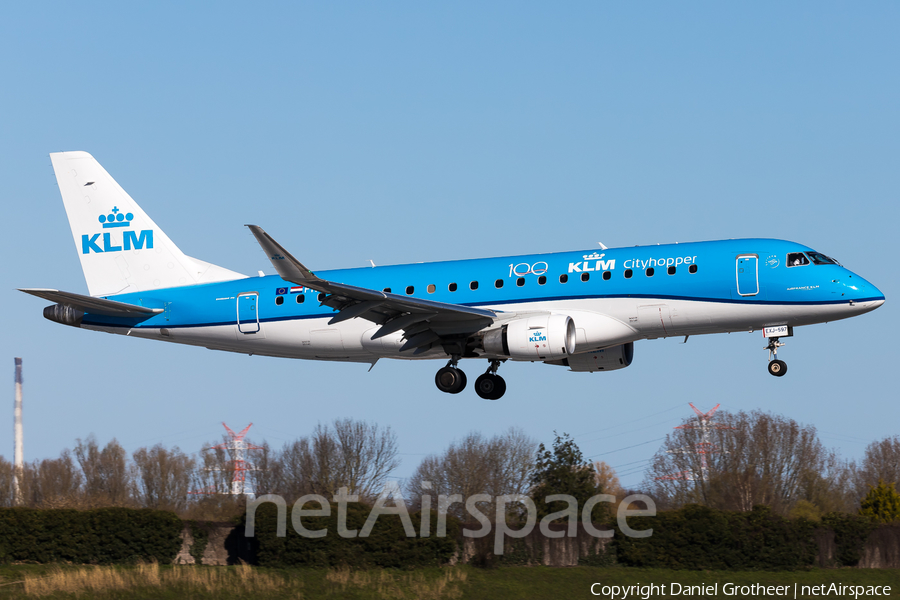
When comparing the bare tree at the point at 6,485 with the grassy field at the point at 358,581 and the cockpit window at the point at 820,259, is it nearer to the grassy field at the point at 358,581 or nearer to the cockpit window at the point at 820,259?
the grassy field at the point at 358,581

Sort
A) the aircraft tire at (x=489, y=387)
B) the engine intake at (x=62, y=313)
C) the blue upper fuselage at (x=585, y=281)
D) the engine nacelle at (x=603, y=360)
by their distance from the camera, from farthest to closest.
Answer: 1. the engine intake at (x=62, y=313)
2. the engine nacelle at (x=603, y=360)
3. the aircraft tire at (x=489, y=387)
4. the blue upper fuselage at (x=585, y=281)

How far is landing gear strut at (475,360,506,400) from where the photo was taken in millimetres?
38062

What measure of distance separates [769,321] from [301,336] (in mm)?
16142

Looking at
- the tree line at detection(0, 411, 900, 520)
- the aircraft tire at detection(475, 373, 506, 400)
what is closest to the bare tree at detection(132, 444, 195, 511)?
the tree line at detection(0, 411, 900, 520)

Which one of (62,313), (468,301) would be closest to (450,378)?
(468,301)

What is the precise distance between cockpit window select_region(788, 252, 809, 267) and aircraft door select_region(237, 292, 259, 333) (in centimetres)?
1866

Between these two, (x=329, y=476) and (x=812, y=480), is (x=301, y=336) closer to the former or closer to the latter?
(x=329, y=476)

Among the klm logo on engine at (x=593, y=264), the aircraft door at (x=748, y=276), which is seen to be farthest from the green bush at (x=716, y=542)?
the klm logo on engine at (x=593, y=264)

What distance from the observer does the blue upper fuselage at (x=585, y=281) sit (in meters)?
33.2

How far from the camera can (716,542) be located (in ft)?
134

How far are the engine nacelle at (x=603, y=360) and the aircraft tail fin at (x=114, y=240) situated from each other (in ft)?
43.1

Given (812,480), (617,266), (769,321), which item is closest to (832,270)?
(769,321)

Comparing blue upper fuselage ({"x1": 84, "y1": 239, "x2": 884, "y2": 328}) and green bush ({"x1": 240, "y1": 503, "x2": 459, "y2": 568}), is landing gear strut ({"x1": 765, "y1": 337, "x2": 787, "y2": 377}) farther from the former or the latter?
green bush ({"x1": 240, "y1": 503, "x2": 459, "y2": 568})

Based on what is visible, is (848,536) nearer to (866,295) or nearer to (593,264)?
(866,295)
